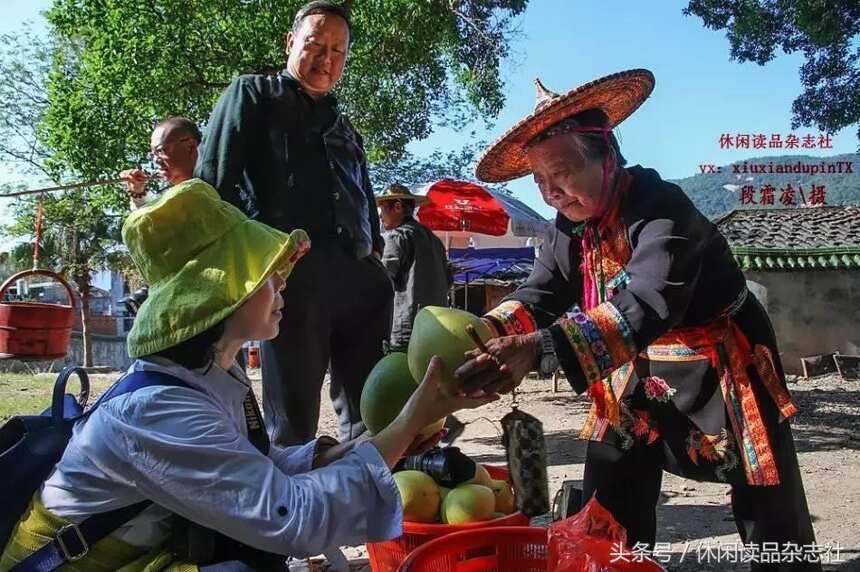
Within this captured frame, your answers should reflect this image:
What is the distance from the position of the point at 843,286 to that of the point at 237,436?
11821 mm

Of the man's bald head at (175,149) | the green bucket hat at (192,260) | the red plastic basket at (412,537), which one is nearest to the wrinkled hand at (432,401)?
the green bucket hat at (192,260)

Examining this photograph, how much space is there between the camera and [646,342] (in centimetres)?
183

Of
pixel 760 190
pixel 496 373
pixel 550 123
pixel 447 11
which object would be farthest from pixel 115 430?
pixel 760 190

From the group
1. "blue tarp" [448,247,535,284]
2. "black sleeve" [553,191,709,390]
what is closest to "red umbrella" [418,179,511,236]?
"blue tarp" [448,247,535,284]

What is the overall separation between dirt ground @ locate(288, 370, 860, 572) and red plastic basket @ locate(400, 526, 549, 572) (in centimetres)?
58

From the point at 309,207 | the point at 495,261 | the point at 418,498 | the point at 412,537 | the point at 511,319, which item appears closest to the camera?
the point at 511,319

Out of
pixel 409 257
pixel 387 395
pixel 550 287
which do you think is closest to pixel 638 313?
pixel 550 287

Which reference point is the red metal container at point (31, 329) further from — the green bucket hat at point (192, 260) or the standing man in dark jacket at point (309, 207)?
the green bucket hat at point (192, 260)

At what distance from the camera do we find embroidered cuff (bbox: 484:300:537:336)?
2234mm

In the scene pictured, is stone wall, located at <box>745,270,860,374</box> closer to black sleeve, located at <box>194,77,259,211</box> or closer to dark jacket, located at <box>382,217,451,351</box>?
dark jacket, located at <box>382,217,451,351</box>

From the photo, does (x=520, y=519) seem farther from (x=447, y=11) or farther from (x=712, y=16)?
(x=712, y=16)

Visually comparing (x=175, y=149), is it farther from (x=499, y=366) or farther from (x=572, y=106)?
(x=499, y=366)

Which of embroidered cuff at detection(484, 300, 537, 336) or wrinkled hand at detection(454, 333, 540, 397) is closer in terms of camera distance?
wrinkled hand at detection(454, 333, 540, 397)

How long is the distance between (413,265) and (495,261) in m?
8.96
